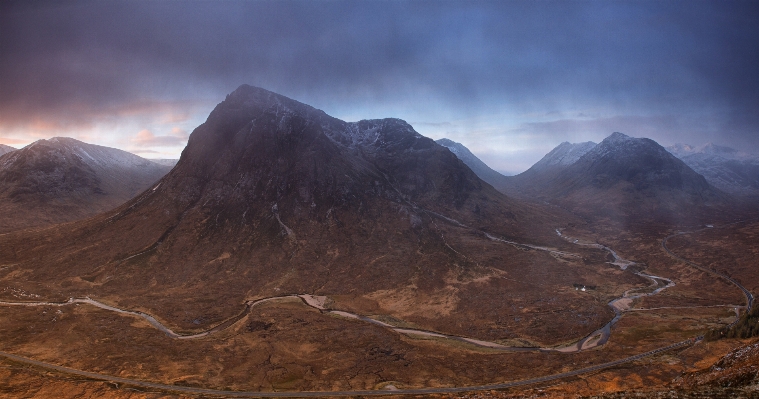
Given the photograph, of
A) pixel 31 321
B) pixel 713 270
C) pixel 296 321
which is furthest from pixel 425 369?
pixel 713 270

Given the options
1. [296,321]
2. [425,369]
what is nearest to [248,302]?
[296,321]

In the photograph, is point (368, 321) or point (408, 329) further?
point (368, 321)

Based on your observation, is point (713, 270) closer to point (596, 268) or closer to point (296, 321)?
point (596, 268)

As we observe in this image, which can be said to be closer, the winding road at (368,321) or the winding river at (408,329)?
the winding road at (368,321)

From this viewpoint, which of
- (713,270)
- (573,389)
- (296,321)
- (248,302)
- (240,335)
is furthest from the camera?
(713,270)

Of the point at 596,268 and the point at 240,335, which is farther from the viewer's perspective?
the point at 596,268

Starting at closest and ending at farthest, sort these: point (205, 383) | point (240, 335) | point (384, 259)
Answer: point (205, 383)
point (240, 335)
point (384, 259)

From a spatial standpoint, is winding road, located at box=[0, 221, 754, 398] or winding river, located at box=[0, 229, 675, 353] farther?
winding river, located at box=[0, 229, 675, 353]

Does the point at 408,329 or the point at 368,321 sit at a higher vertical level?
the point at 368,321

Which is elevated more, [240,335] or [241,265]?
[241,265]
